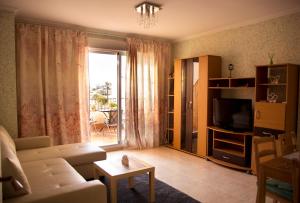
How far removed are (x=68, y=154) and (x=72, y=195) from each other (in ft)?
4.94

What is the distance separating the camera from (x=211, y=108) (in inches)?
181

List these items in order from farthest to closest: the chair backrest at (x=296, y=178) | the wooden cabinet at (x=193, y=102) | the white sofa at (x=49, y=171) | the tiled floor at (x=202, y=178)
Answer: the wooden cabinet at (x=193, y=102) < the tiled floor at (x=202, y=178) < the white sofa at (x=49, y=171) < the chair backrest at (x=296, y=178)

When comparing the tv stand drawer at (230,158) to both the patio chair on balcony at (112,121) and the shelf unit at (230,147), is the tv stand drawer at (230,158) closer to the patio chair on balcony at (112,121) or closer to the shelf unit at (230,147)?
the shelf unit at (230,147)

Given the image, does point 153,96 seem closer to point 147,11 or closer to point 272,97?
point 147,11

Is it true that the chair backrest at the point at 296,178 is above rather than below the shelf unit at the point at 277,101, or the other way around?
below

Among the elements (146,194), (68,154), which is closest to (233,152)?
(146,194)

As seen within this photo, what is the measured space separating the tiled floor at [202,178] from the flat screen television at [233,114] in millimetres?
761

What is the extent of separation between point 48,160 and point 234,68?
11.6 ft

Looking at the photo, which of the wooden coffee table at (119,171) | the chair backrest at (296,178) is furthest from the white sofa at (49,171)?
the chair backrest at (296,178)

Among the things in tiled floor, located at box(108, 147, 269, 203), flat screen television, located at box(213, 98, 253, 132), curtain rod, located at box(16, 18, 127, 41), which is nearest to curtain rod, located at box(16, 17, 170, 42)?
curtain rod, located at box(16, 18, 127, 41)

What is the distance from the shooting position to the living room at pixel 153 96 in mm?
2961

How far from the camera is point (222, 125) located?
171 inches

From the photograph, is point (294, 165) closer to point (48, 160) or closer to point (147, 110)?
point (48, 160)

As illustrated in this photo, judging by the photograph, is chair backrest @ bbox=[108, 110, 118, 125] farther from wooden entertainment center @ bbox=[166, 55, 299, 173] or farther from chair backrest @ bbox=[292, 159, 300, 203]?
chair backrest @ bbox=[292, 159, 300, 203]
